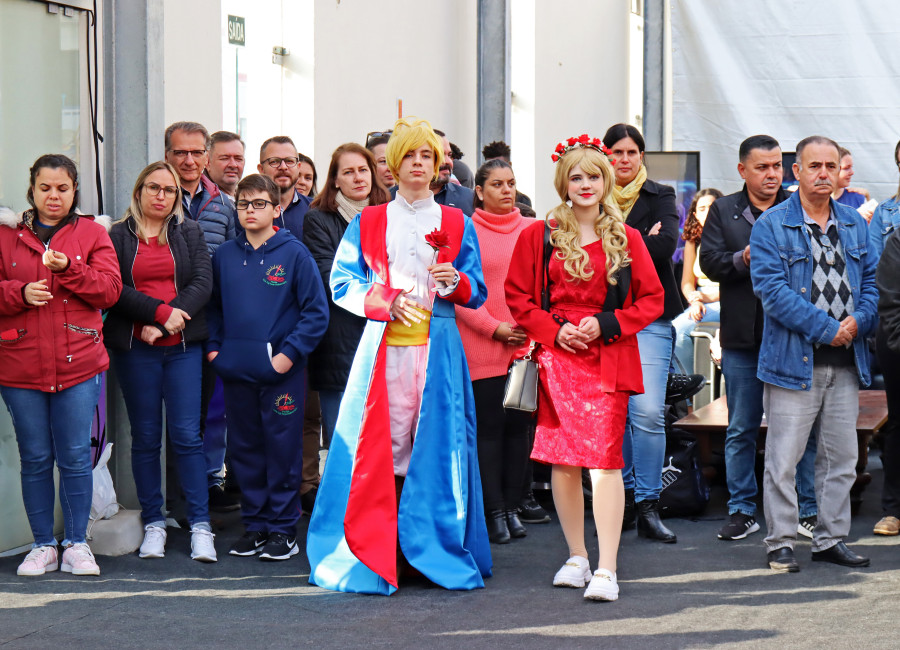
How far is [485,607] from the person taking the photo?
4.57m

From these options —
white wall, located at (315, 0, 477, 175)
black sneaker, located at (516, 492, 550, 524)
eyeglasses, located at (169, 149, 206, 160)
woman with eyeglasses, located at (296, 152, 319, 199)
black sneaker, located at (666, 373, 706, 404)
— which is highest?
white wall, located at (315, 0, 477, 175)

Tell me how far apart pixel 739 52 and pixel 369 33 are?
280 cm

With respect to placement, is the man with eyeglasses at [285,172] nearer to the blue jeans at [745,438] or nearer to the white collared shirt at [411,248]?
the white collared shirt at [411,248]

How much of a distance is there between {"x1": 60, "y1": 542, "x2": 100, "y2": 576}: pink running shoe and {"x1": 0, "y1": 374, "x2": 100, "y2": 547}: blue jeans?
0.04 meters

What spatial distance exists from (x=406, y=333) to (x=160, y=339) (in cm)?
111

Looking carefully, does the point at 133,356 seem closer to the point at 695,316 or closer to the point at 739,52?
the point at 695,316

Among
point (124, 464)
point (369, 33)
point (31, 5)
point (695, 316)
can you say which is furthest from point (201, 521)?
point (369, 33)

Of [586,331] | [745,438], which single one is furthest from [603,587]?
[745,438]

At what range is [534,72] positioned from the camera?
1247 cm

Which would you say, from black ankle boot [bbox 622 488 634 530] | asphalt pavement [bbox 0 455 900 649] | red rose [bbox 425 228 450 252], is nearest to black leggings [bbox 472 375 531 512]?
asphalt pavement [bbox 0 455 900 649]

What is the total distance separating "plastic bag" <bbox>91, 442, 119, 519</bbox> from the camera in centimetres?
552

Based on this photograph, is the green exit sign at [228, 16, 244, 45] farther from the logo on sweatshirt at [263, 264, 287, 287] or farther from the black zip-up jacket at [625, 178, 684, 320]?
the black zip-up jacket at [625, 178, 684, 320]

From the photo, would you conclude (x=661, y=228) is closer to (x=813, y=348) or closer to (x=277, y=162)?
(x=813, y=348)

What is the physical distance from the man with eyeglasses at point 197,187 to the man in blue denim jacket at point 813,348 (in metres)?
2.48
